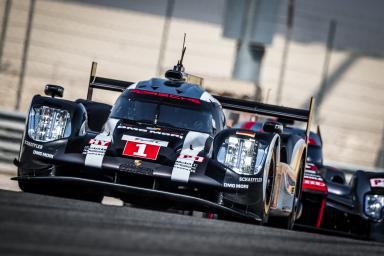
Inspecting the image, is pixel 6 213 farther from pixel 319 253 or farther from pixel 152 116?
pixel 152 116

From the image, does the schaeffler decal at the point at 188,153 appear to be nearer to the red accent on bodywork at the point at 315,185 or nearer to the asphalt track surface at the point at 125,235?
the asphalt track surface at the point at 125,235

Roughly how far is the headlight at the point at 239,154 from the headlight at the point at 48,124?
1.23 metres

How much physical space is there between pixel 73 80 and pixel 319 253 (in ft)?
33.2

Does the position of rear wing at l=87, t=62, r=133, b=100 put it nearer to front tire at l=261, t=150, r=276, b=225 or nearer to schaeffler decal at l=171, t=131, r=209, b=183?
schaeffler decal at l=171, t=131, r=209, b=183

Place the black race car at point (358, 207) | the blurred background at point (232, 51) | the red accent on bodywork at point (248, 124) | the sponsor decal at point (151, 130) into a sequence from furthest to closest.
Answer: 1. the blurred background at point (232, 51)
2. the red accent on bodywork at point (248, 124)
3. the black race car at point (358, 207)
4. the sponsor decal at point (151, 130)

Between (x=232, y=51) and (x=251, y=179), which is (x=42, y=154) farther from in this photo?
(x=232, y=51)

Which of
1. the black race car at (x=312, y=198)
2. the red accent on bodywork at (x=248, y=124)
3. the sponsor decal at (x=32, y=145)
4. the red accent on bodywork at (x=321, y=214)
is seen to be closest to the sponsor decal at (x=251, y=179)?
the sponsor decal at (x=32, y=145)

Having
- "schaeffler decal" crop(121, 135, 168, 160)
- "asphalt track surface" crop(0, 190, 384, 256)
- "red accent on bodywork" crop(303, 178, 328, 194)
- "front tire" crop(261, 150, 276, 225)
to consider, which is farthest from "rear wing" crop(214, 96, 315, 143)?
"asphalt track surface" crop(0, 190, 384, 256)

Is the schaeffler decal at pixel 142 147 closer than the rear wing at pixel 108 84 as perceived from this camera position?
Yes

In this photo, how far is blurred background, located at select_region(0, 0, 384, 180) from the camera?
48.1ft

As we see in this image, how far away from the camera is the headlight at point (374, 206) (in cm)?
983

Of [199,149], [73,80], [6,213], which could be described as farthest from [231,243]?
[73,80]

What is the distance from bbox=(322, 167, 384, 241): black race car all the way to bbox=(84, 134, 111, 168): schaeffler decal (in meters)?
3.17

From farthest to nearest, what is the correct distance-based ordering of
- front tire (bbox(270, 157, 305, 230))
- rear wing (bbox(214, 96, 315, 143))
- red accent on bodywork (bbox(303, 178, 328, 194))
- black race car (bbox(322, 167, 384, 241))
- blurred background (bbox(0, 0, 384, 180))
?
blurred background (bbox(0, 0, 384, 180)) < red accent on bodywork (bbox(303, 178, 328, 194)) < black race car (bbox(322, 167, 384, 241)) < rear wing (bbox(214, 96, 315, 143)) < front tire (bbox(270, 157, 305, 230))
